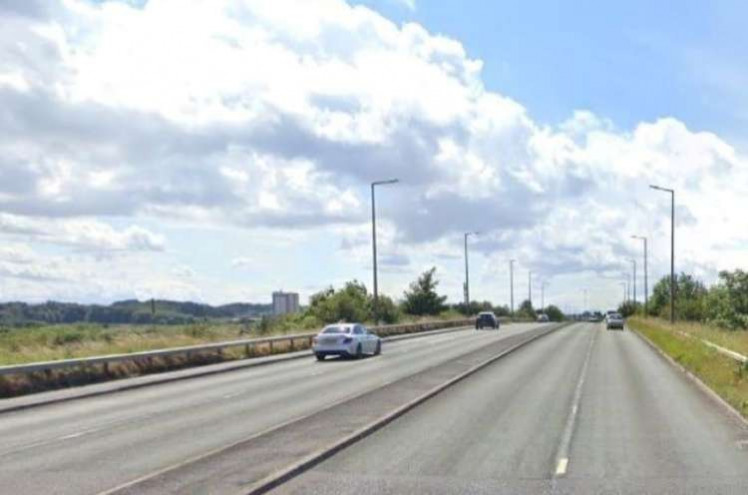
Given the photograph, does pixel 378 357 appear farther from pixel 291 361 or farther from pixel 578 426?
pixel 578 426

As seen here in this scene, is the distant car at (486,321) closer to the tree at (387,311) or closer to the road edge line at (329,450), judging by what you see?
the tree at (387,311)

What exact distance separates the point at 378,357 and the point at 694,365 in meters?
13.8

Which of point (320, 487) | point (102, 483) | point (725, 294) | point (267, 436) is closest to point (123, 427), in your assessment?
point (267, 436)

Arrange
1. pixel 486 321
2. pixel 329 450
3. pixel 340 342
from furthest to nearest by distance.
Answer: pixel 486 321 < pixel 340 342 < pixel 329 450

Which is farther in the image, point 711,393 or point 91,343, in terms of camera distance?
point 91,343

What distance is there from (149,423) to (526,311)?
160 meters

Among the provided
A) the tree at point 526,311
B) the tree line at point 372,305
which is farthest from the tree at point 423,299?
the tree at point 526,311

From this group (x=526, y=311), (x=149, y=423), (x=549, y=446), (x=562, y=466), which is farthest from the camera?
(x=526, y=311)

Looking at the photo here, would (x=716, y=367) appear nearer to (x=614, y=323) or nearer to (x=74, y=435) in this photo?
(x=74, y=435)

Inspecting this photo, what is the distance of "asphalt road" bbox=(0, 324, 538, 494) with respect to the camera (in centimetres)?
1239

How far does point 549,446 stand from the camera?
14547 mm

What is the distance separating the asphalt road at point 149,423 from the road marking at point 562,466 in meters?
4.68

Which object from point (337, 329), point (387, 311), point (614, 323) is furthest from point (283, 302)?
point (337, 329)

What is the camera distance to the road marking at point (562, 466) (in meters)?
12.2
